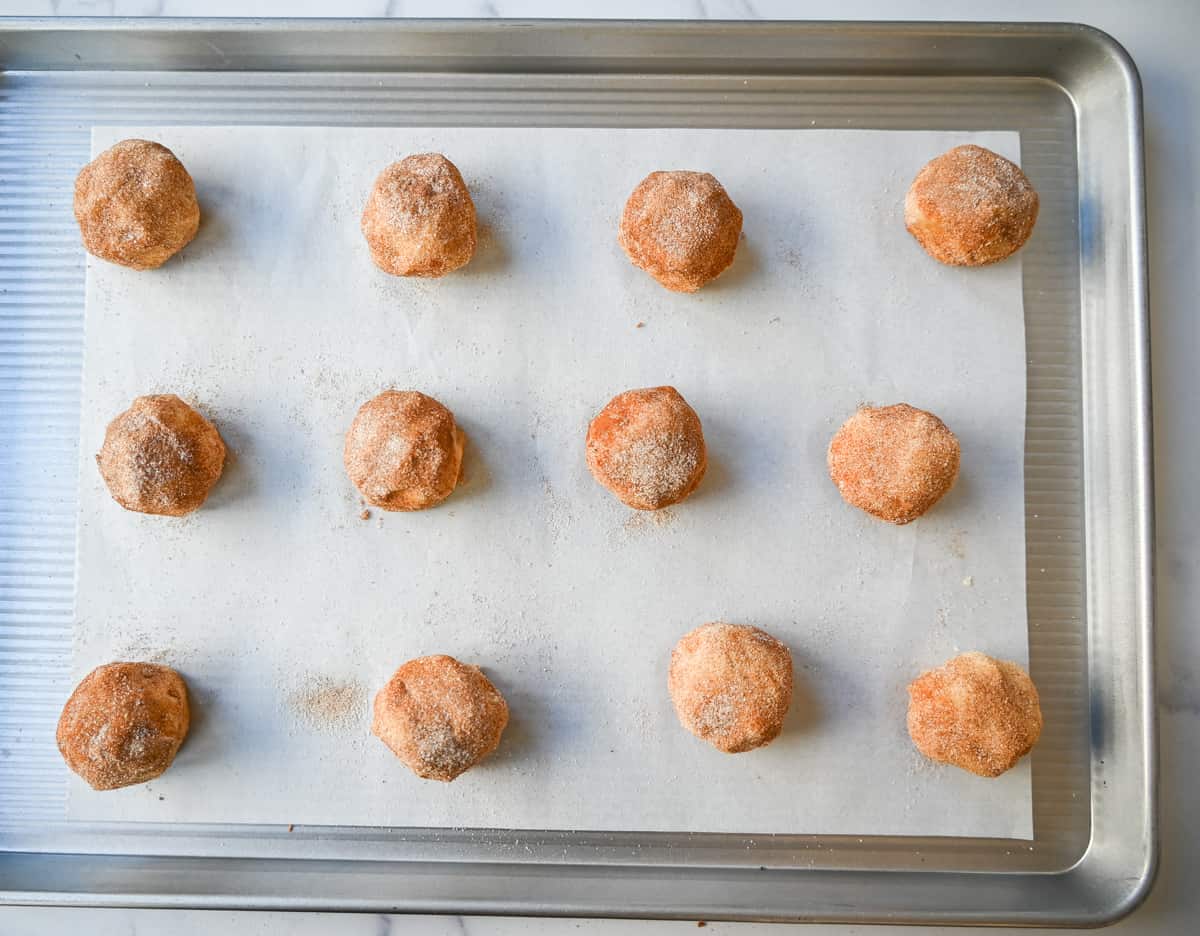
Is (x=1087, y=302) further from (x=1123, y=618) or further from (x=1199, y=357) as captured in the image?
(x=1123, y=618)

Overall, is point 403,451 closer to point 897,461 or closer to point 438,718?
point 438,718

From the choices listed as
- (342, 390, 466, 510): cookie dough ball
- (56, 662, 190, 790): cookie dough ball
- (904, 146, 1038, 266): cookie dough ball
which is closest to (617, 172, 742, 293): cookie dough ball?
(904, 146, 1038, 266): cookie dough ball

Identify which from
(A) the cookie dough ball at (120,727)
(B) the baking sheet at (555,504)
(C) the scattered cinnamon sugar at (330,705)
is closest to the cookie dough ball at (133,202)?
(B) the baking sheet at (555,504)

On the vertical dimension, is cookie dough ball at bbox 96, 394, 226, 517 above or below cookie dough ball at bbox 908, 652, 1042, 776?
above

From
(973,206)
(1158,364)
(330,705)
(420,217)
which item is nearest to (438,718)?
(330,705)

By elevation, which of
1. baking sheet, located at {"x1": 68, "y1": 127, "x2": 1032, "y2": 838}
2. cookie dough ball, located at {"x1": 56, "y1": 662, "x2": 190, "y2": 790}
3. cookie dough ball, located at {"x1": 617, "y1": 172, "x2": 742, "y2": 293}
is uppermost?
cookie dough ball, located at {"x1": 617, "y1": 172, "x2": 742, "y2": 293}

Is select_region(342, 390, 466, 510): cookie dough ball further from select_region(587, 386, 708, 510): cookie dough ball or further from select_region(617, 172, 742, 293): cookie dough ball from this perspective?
select_region(617, 172, 742, 293): cookie dough ball

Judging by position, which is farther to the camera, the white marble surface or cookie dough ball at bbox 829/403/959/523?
the white marble surface
